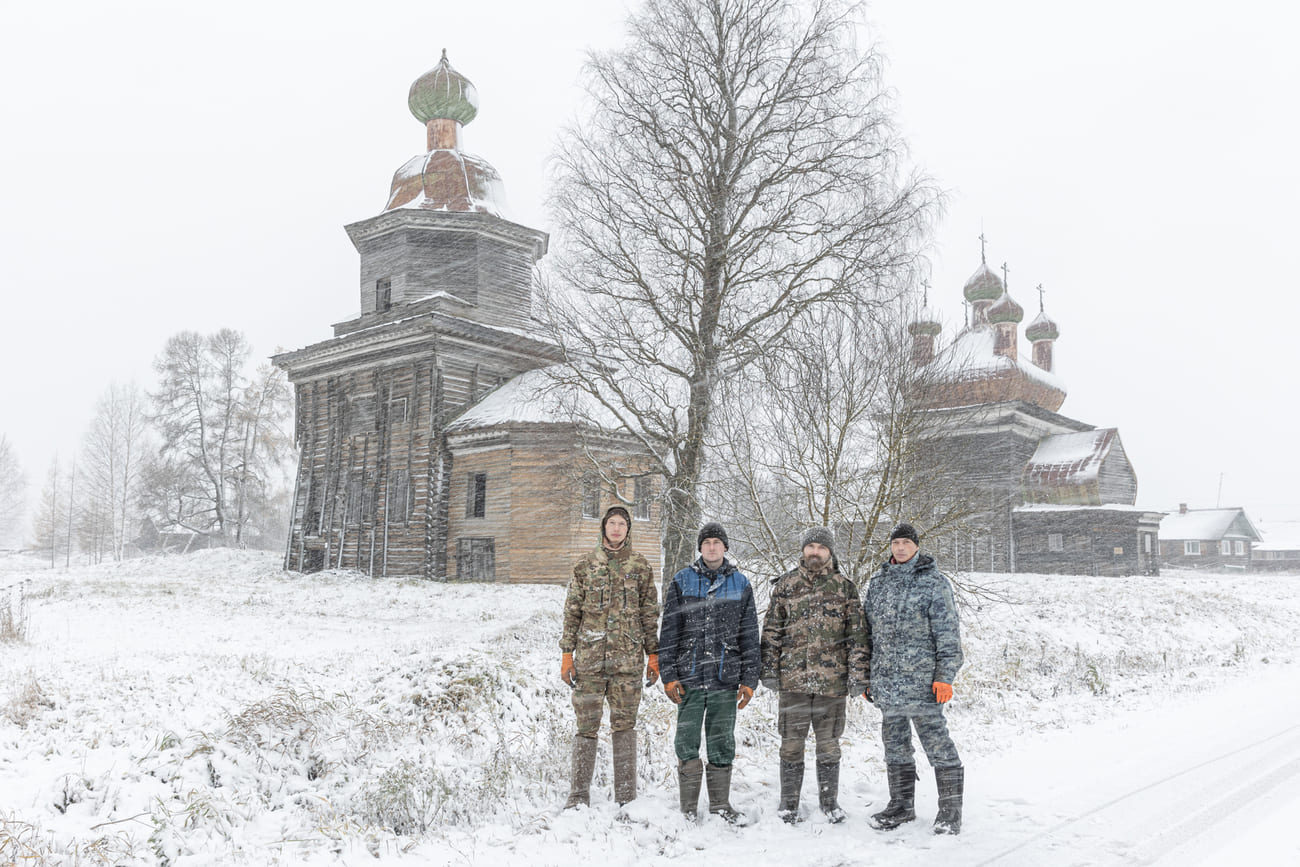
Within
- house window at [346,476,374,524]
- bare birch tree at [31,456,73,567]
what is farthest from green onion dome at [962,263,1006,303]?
bare birch tree at [31,456,73,567]

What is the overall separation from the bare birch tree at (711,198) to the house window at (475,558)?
12.4 m

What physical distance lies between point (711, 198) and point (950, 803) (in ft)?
27.9

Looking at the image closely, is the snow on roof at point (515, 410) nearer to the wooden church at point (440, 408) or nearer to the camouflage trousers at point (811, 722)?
the wooden church at point (440, 408)

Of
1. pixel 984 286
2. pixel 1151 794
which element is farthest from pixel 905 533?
pixel 984 286

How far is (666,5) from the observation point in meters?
11.7

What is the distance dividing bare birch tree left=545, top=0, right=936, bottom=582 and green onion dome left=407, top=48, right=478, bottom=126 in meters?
18.6

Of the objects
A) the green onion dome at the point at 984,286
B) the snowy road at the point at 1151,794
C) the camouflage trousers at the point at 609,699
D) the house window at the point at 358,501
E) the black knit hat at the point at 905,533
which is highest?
the green onion dome at the point at 984,286

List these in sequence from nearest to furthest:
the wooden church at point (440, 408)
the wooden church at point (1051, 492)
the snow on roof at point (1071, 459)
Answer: the wooden church at point (440, 408) → the wooden church at point (1051, 492) → the snow on roof at point (1071, 459)

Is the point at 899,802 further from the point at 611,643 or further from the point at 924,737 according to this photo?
the point at 611,643

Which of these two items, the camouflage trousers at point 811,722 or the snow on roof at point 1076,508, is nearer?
the camouflage trousers at point 811,722

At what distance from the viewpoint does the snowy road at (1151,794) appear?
189 inches

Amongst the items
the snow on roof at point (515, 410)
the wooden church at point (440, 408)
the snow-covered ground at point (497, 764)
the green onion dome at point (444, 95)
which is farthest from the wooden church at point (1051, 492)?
the snow-covered ground at point (497, 764)

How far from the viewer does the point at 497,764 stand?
21.5 feet

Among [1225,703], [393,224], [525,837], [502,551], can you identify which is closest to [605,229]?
[525,837]
